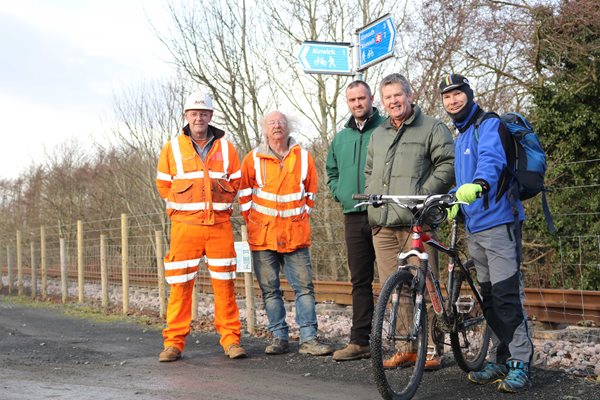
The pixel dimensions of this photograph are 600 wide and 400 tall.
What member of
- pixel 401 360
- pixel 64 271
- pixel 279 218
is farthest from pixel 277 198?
pixel 64 271

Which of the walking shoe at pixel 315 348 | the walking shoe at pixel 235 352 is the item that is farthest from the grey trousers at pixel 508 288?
the walking shoe at pixel 235 352

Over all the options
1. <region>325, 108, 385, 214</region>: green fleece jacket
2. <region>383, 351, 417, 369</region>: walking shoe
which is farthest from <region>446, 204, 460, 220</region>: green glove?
<region>325, 108, 385, 214</region>: green fleece jacket

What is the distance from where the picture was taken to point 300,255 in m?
7.09

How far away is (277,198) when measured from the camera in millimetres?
6984

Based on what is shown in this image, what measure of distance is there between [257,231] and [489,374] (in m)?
2.68

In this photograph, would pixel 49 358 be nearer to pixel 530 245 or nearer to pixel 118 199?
pixel 530 245

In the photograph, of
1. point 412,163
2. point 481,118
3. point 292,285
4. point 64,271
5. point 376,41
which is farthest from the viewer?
point 64,271

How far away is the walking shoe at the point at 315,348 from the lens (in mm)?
6691

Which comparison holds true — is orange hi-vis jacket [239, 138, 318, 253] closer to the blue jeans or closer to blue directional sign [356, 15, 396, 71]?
the blue jeans

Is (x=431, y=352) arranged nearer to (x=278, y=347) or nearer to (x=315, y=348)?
(x=315, y=348)

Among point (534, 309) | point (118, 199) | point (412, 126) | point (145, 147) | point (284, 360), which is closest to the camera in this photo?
point (412, 126)

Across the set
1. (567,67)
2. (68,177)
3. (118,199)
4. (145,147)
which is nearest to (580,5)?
(567,67)

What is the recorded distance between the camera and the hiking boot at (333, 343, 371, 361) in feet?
20.8

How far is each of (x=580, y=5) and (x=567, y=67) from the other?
1.78 metres
